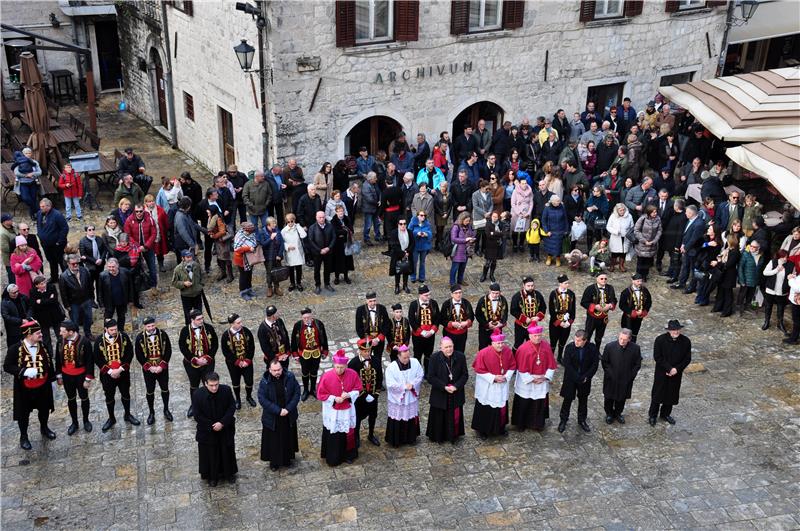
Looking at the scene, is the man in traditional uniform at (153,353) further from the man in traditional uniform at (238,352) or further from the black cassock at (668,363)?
the black cassock at (668,363)

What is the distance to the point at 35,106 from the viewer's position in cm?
1977

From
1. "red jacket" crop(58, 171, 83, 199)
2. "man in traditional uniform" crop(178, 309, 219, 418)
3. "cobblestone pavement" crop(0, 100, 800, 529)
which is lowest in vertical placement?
"cobblestone pavement" crop(0, 100, 800, 529)

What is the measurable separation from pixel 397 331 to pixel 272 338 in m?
1.71

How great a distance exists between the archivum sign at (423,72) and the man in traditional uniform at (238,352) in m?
8.69

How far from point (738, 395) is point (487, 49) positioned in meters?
10.1

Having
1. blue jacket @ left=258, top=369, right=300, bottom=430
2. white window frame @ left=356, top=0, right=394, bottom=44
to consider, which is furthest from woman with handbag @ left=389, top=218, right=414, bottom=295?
blue jacket @ left=258, top=369, right=300, bottom=430

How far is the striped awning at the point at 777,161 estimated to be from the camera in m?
15.4

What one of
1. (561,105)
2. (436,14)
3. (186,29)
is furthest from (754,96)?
(186,29)

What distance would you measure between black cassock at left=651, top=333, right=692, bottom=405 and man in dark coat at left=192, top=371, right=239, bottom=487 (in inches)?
223

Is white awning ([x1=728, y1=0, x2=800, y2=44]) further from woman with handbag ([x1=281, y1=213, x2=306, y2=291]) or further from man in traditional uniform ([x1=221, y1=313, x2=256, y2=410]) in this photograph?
man in traditional uniform ([x1=221, y1=313, x2=256, y2=410])

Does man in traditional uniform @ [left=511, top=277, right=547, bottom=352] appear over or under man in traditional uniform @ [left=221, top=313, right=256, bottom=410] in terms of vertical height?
over

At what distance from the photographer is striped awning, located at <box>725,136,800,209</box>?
15.4 m

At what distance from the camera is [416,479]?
38.2ft

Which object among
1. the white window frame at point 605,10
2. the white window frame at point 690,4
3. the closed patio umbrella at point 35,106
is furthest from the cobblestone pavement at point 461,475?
the white window frame at point 690,4
